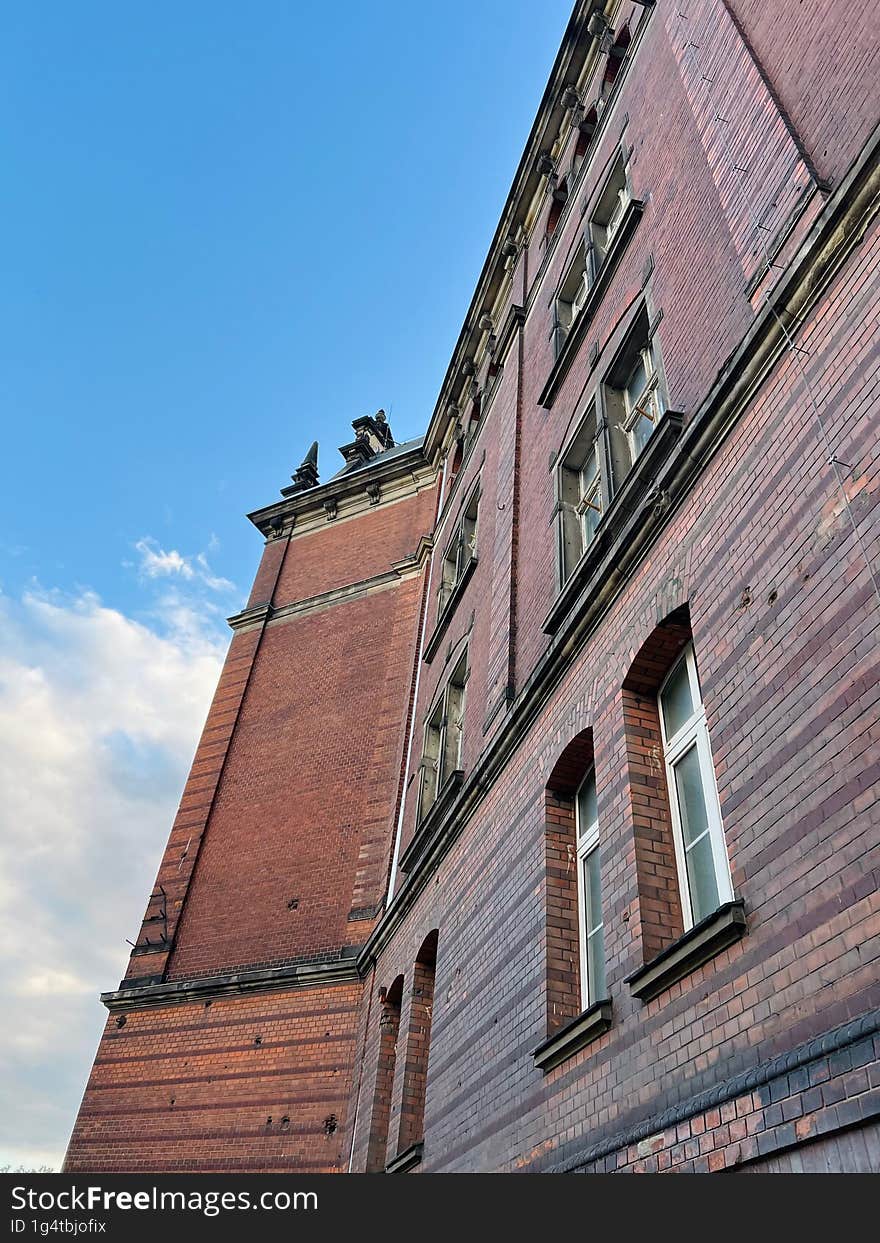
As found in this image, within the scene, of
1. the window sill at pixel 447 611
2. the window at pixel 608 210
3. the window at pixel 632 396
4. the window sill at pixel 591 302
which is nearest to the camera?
the window at pixel 632 396

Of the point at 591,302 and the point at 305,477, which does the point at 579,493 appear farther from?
the point at 305,477

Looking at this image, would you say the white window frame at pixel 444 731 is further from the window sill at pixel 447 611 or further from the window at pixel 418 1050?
the window at pixel 418 1050

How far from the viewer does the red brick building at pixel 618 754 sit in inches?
162

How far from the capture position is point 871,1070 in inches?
125

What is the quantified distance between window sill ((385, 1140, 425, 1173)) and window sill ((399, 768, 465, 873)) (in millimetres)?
3116

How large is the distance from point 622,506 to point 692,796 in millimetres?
2278

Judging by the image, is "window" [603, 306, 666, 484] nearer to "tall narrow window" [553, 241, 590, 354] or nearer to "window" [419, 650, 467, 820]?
"tall narrow window" [553, 241, 590, 354]

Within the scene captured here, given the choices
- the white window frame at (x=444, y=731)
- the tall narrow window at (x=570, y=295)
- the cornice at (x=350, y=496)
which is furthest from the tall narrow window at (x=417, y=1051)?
the cornice at (x=350, y=496)

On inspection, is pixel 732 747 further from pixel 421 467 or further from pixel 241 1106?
pixel 421 467

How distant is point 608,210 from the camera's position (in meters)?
11.4

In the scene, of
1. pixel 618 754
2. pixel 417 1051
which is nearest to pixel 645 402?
pixel 618 754

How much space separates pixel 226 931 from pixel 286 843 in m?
1.70

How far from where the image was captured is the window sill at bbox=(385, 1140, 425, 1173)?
8.29 metres

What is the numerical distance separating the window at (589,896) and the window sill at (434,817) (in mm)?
2953
